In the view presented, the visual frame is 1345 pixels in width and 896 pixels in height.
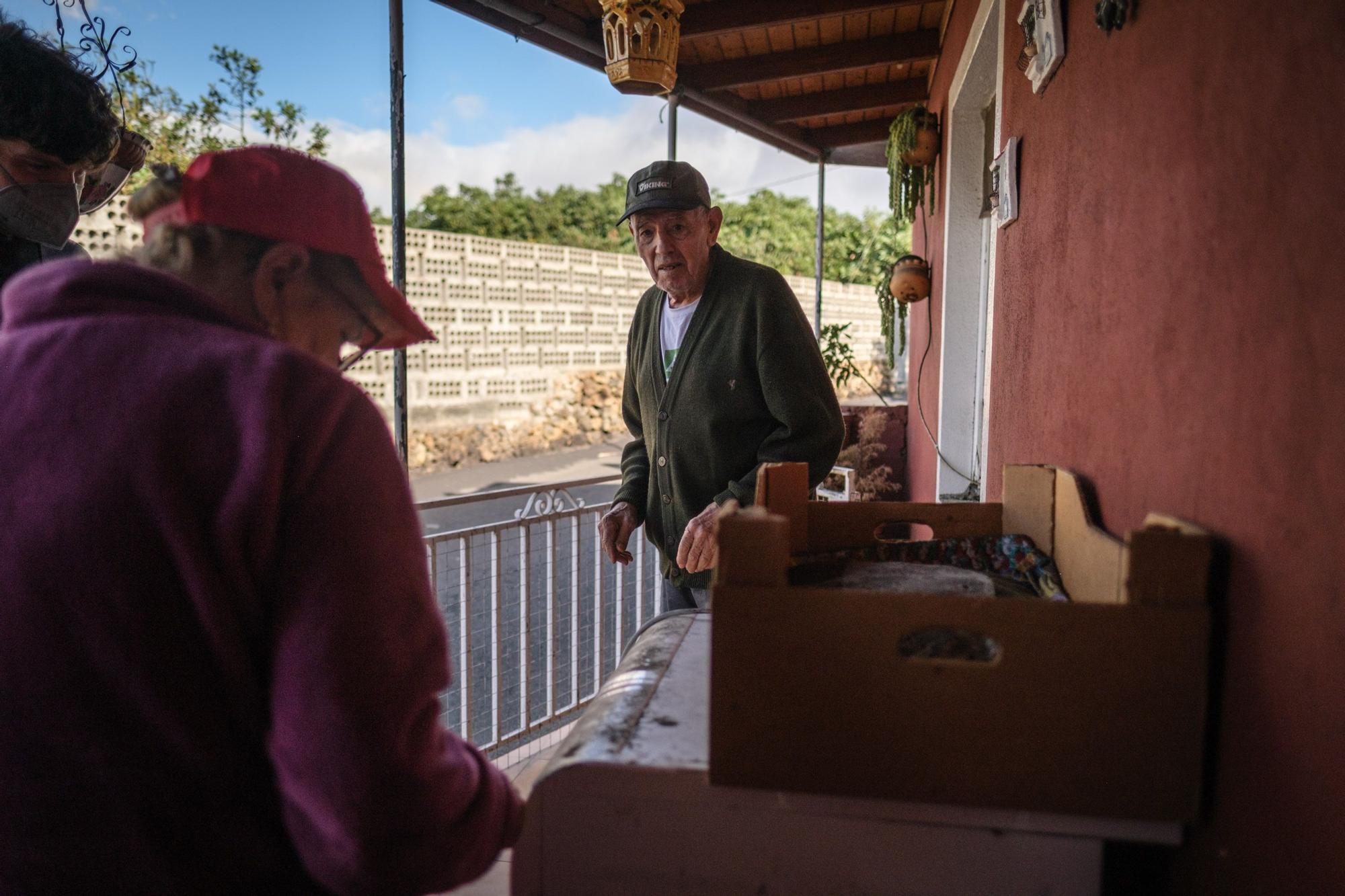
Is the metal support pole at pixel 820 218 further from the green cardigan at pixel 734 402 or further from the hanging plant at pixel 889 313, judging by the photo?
the green cardigan at pixel 734 402

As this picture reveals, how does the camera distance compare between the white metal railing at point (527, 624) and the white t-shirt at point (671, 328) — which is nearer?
the white t-shirt at point (671, 328)

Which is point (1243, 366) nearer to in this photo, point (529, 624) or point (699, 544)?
point (699, 544)

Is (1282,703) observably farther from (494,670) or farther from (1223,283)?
(494,670)

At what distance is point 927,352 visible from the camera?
16.5 ft

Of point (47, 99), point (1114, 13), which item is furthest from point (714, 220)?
point (47, 99)

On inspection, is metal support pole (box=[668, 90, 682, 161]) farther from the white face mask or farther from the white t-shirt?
the white face mask

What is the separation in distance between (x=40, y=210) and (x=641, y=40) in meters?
2.20

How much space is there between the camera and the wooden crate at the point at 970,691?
0.82 meters

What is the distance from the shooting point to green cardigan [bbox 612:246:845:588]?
211cm

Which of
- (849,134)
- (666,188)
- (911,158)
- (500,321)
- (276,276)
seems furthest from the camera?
(500,321)

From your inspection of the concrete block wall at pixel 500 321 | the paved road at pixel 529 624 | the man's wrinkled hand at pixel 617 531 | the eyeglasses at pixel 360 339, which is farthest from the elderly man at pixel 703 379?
the concrete block wall at pixel 500 321

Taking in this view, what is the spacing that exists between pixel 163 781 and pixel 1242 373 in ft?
3.76

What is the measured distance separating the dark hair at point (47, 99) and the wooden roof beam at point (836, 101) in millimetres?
4595

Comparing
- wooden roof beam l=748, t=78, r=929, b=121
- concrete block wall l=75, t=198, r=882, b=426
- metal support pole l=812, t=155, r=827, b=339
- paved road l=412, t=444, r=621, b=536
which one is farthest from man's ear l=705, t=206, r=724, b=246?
concrete block wall l=75, t=198, r=882, b=426
